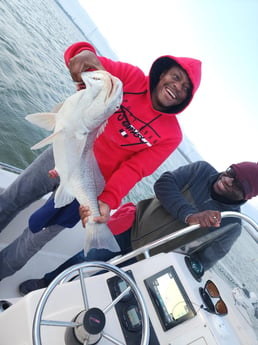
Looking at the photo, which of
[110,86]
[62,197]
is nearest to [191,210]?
[62,197]

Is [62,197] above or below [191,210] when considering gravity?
above

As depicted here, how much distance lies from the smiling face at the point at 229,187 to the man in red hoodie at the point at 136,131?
624 mm

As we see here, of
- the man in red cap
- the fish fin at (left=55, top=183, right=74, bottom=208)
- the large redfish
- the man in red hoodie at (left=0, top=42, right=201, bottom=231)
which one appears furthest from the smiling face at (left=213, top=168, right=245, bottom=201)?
the fish fin at (left=55, top=183, right=74, bottom=208)

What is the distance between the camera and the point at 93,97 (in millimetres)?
1770

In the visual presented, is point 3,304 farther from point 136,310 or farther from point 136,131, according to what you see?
point 136,131

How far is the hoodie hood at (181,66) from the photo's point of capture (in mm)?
2193

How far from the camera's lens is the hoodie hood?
219 cm

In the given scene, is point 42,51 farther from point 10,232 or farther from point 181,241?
point 181,241

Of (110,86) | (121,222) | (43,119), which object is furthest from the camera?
(121,222)

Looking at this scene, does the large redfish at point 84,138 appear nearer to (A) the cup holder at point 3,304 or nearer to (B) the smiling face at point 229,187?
(A) the cup holder at point 3,304

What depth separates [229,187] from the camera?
2635 mm

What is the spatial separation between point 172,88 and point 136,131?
45 centimetres

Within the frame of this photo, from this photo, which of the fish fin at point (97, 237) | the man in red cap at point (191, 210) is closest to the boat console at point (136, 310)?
the fish fin at point (97, 237)

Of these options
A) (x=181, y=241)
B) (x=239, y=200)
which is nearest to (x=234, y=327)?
(x=181, y=241)
